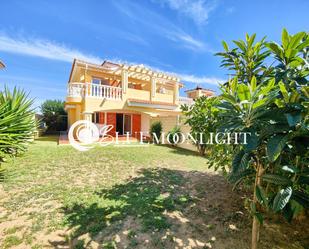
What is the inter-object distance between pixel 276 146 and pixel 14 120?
11.4 meters

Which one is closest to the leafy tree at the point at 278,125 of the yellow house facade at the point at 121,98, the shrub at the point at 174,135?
the shrub at the point at 174,135

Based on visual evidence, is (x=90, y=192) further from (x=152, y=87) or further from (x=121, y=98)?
(x=152, y=87)

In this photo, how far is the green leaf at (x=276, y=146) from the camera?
8.99 ft

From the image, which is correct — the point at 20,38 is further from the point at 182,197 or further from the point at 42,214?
the point at 182,197

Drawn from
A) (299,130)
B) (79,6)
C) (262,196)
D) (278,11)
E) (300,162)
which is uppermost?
(79,6)

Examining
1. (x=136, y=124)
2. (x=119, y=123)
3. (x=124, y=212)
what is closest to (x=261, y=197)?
(x=124, y=212)

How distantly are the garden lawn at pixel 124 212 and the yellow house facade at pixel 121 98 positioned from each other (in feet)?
41.1

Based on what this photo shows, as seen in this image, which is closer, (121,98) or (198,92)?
(121,98)

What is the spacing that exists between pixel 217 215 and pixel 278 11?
895cm

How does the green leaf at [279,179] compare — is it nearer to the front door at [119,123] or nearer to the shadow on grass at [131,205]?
the shadow on grass at [131,205]

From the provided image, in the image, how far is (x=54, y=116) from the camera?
115 feet

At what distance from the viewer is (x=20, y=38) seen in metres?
17.4

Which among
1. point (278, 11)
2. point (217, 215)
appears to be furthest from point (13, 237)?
point (278, 11)

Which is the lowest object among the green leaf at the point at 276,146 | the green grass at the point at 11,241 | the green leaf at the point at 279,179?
the green grass at the point at 11,241
